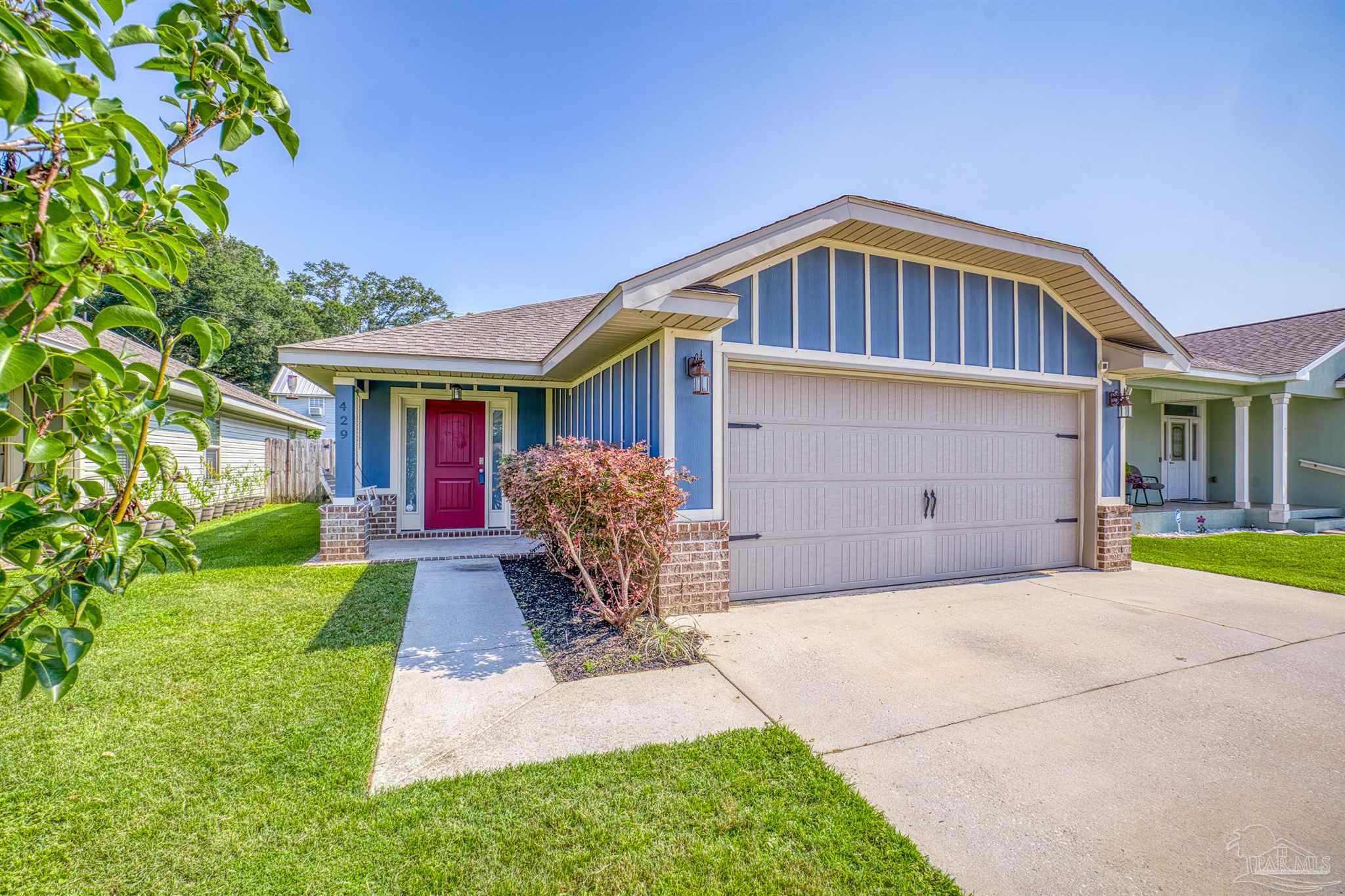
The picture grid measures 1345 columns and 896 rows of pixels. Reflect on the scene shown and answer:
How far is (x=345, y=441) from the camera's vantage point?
789 cm

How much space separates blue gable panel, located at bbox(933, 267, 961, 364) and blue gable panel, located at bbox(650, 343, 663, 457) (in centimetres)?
305

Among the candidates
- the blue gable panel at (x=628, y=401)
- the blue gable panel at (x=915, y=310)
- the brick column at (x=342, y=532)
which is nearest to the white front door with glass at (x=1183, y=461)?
the blue gable panel at (x=915, y=310)

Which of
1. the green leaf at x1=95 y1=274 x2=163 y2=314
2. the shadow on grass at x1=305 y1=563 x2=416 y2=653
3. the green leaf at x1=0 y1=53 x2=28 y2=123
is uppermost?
Answer: the green leaf at x1=0 y1=53 x2=28 y2=123

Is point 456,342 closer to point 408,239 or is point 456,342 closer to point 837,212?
point 837,212

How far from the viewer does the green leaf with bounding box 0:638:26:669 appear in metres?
0.89

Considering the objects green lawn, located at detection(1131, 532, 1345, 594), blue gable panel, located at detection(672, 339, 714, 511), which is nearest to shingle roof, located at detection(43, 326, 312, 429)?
blue gable panel, located at detection(672, 339, 714, 511)

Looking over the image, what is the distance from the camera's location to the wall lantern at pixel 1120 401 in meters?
7.15

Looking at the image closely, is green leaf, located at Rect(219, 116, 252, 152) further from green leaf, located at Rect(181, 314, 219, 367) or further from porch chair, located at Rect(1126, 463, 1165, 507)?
porch chair, located at Rect(1126, 463, 1165, 507)

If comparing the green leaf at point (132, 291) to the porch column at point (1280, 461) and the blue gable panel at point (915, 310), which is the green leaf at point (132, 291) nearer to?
the blue gable panel at point (915, 310)

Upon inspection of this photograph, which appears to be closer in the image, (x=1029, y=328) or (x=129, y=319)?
(x=129, y=319)

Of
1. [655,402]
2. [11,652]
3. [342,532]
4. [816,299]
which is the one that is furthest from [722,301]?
[342,532]

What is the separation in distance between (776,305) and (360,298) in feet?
138

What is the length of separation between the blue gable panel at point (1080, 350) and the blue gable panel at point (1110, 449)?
1.01ft

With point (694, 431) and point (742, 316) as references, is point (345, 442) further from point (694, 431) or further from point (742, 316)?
point (742, 316)
